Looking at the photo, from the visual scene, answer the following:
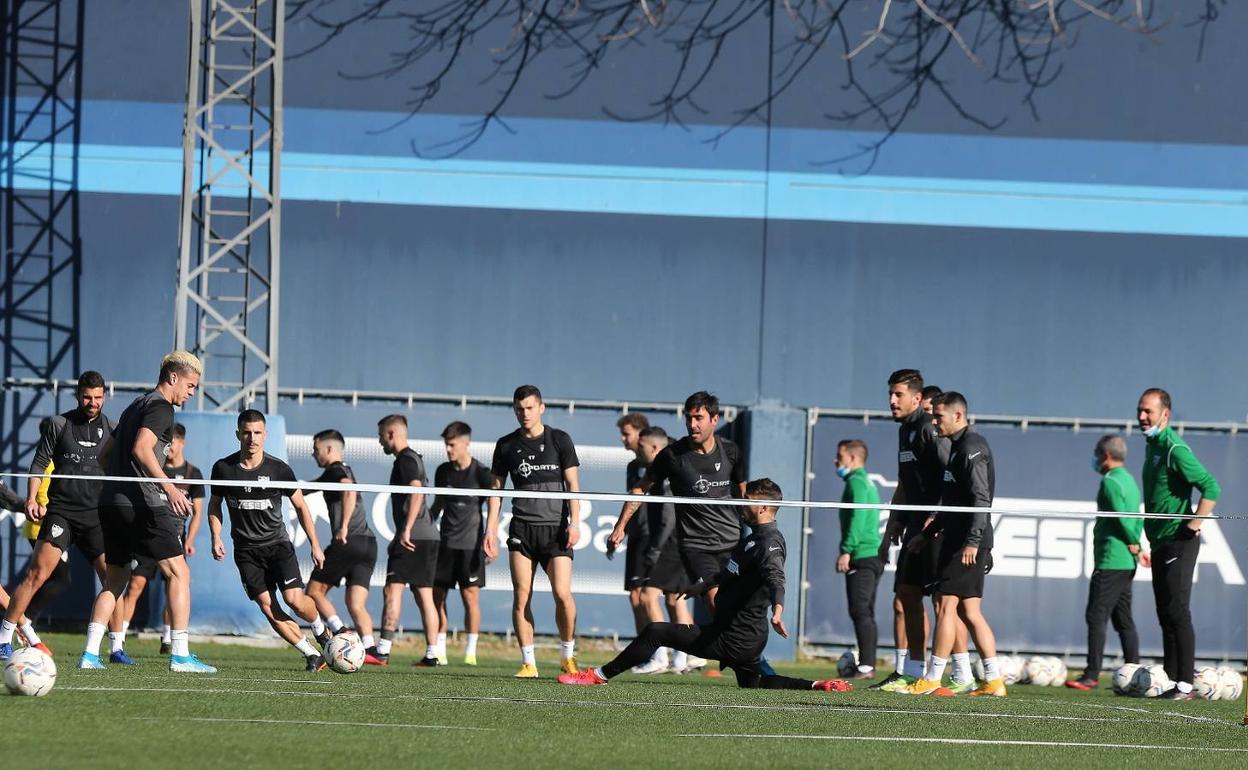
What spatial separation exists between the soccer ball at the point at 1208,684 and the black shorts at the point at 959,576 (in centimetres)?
204

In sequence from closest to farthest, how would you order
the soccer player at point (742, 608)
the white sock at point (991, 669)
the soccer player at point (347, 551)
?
the soccer player at point (742, 608)
the white sock at point (991, 669)
the soccer player at point (347, 551)

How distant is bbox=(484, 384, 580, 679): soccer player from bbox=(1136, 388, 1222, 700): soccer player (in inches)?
155

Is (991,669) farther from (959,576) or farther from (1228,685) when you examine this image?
(1228,685)

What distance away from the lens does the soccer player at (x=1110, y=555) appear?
13461 mm

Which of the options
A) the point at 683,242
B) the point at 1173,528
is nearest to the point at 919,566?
the point at 1173,528

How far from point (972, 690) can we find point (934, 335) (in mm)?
7352

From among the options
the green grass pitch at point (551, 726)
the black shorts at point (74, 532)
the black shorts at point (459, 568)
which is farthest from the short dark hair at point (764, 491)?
the black shorts at point (74, 532)

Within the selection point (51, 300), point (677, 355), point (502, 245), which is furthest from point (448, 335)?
point (51, 300)

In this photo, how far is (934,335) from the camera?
60.0 feet

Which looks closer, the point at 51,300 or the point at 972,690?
the point at 972,690

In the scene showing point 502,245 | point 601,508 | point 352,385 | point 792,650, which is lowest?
point 792,650

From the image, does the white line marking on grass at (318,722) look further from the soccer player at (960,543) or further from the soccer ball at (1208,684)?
the soccer ball at (1208,684)

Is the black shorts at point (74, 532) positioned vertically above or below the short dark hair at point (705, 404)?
below

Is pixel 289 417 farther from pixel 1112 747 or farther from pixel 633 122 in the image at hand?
pixel 1112 747
